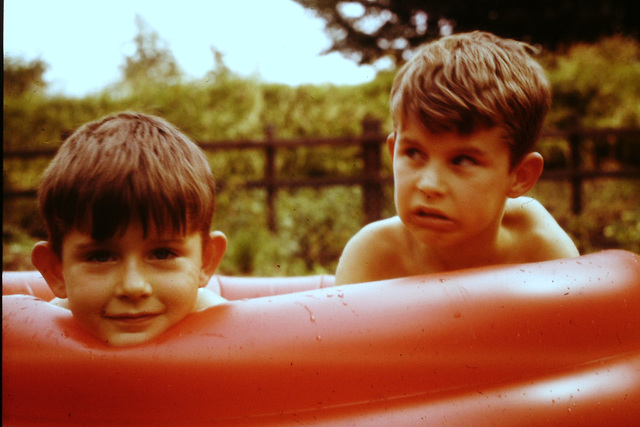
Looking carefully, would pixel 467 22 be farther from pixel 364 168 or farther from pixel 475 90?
pixel 475 90

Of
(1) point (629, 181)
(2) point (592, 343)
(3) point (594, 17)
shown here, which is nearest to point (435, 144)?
(2) point (592, 343)

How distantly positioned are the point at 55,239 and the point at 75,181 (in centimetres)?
16

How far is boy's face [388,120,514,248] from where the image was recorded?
4.68 feet

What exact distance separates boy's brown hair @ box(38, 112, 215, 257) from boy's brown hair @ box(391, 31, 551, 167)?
0.58m

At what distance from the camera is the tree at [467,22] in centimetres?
748

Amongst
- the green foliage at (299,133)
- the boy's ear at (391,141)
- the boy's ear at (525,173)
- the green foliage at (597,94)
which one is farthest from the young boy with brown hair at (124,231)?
the green foliage at (597,94)

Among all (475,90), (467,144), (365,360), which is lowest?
(365,360)

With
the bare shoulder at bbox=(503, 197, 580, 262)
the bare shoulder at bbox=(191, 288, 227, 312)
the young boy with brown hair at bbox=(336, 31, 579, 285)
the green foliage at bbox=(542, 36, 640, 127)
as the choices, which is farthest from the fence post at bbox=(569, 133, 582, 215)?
the bare shoulder at bbox=(191, 288, 227, 312)

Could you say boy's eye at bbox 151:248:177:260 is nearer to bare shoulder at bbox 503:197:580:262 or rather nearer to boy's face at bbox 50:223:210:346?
boy's face at bbox 50:223:210:346

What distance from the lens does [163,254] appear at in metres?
1.18

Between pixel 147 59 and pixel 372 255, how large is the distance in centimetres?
760

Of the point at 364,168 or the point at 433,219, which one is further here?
the point at 364,168

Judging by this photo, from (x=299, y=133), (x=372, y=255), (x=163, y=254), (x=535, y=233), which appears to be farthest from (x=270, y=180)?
(x=163, y=254)

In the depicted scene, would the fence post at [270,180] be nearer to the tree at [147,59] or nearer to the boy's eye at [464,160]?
the tree at [147,59]
